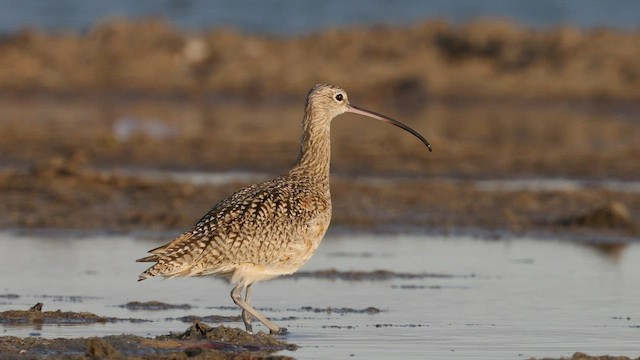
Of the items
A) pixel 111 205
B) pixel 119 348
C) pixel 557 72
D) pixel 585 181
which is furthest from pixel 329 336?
pixel 557 72

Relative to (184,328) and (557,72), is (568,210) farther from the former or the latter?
(557,72)

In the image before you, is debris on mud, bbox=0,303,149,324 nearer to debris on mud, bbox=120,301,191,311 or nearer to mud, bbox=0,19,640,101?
debris on mud, bbox=120,301,191,311

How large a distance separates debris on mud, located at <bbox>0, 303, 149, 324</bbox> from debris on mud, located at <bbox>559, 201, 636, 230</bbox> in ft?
22.6

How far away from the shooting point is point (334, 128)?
26.5 meters

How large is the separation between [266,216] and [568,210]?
764 centimetres

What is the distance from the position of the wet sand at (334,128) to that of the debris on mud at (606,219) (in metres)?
0.02

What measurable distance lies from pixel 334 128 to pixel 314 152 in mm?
15653

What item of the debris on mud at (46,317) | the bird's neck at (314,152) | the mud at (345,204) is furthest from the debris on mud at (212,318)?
the mud at (345,204)

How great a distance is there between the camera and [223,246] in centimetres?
969

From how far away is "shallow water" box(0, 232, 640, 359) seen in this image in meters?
9.73

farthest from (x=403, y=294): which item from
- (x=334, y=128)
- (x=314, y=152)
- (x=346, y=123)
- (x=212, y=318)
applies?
(x=346, y=123)

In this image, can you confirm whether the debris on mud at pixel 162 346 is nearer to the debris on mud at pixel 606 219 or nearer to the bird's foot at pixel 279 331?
the bird's foot at pixel 279 331

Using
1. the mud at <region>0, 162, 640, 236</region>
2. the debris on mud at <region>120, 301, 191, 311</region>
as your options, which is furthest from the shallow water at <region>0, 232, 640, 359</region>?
the mud at <region>0, 162, 640, 236</region>

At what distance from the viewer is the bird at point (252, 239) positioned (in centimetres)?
966
